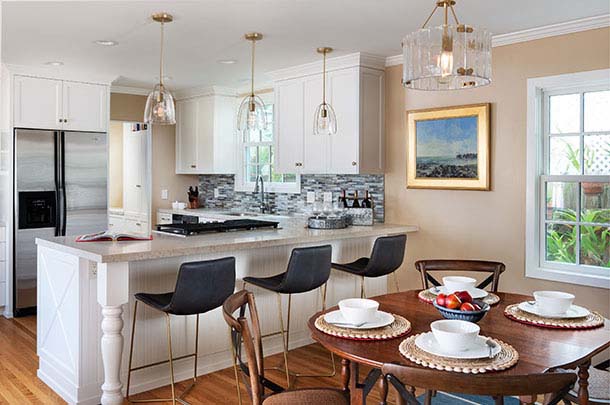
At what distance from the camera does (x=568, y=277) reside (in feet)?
12.3

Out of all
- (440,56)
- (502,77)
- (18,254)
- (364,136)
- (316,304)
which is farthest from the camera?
(18,254)

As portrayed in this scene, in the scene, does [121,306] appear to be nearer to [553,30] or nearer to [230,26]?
[230,26]

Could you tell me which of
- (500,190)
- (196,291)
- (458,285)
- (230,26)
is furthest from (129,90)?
(458,285)

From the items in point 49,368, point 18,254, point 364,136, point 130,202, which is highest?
point 364,136

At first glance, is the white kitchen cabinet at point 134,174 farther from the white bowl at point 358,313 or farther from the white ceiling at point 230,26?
the white bowl at point 358,313

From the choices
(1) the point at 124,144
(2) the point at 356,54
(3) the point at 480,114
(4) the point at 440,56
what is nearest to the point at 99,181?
(1) the point at 124,144

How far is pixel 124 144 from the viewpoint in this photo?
708 cm

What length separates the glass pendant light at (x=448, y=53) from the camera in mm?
2357

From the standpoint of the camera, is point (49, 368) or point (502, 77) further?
point (502, 77)

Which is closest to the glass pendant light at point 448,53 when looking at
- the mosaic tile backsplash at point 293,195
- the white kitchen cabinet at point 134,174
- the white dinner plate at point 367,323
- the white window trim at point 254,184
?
the white dinner plate at point 367,323

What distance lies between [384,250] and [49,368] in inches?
93.2

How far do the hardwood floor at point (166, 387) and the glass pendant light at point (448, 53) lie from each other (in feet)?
6.47

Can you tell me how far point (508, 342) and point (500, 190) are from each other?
2291 millimetres

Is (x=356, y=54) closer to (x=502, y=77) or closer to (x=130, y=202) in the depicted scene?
(x=502, y=77)
